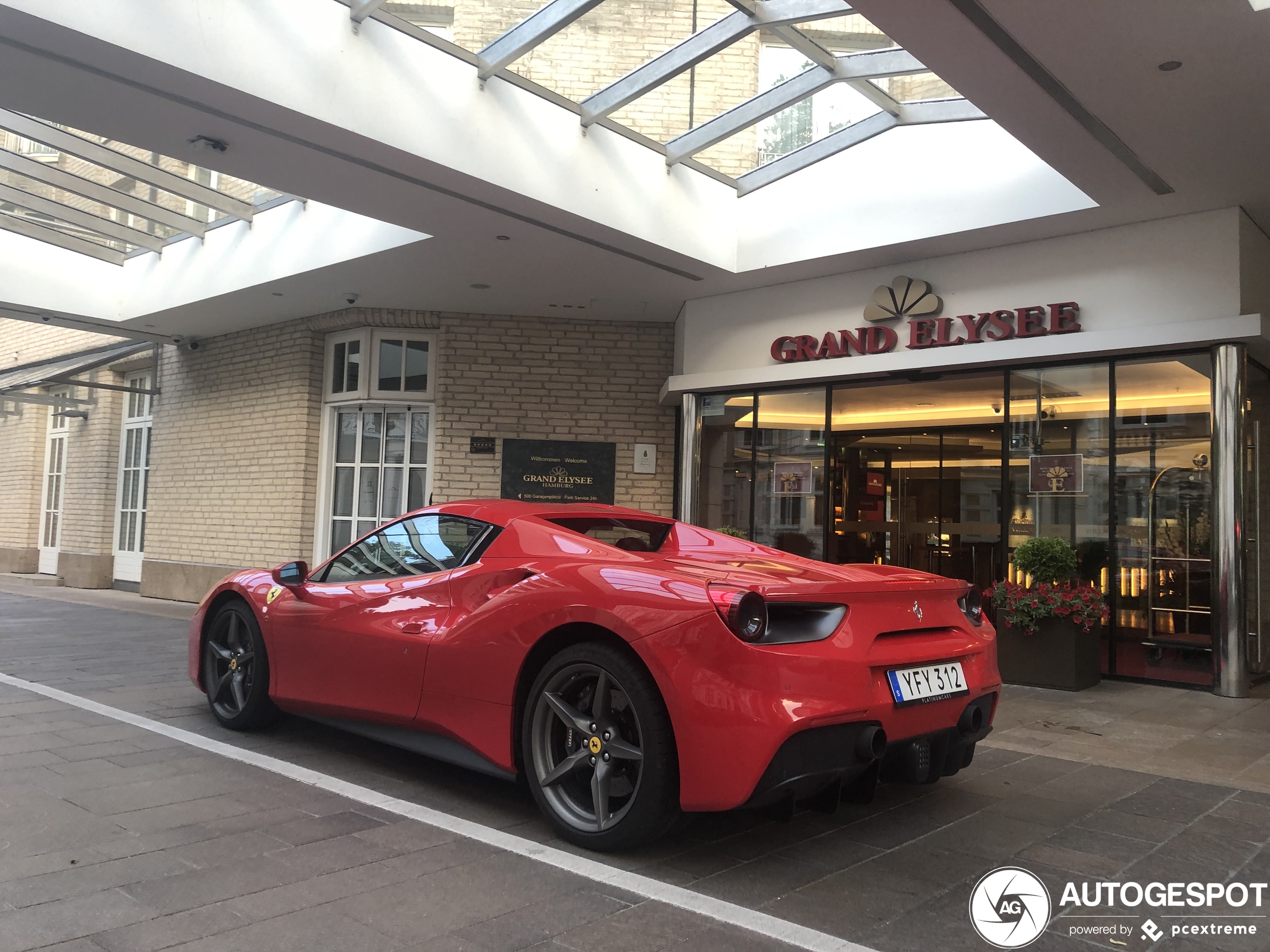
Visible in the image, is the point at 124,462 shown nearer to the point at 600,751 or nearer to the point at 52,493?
the point at 52,493

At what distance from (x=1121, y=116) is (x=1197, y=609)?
3.96 m

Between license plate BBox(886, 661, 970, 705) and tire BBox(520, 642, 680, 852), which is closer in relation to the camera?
tire BBox(520, 642, 680, 852)

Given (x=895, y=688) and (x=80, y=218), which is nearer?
(x=895, y=688)

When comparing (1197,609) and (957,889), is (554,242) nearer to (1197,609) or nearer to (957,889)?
(1197,609)

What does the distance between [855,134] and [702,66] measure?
1.64 meters

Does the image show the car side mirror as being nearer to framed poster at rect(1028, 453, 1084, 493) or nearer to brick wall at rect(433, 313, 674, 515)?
framed poster at rect(1028, 453, 1084, 493)

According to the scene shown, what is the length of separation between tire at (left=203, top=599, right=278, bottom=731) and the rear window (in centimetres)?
187

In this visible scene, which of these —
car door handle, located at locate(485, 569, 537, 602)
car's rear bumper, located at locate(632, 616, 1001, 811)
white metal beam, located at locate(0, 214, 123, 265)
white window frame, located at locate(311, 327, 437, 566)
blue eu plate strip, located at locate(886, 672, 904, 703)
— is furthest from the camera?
white window frame, located at locate(311, 327, 437, 566)

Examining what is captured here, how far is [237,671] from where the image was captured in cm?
497

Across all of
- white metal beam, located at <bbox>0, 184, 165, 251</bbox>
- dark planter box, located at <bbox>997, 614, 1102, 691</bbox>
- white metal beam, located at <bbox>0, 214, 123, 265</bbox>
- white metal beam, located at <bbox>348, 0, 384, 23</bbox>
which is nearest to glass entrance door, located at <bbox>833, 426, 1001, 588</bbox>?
dark planter box, located at <bbox>997, 614, 1102, 691</bbox>

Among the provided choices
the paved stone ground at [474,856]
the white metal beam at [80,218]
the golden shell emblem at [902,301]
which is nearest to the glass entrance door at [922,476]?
the golden shell emblem at [902,301]

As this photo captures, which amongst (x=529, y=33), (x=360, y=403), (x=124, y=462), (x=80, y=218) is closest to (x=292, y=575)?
(x=529, y=33)

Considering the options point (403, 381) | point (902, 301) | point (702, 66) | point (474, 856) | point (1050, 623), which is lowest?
point (474, 856)

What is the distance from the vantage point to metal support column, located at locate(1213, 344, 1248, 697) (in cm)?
700
